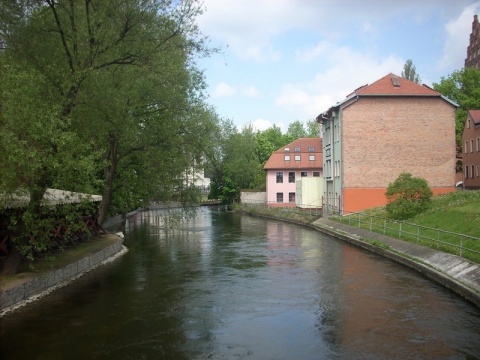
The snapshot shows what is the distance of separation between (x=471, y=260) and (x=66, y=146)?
1363cm

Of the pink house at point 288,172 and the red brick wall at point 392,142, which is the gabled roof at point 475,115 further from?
the pink house at point 288,172

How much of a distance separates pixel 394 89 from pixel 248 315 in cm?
3155

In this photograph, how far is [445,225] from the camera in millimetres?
22891

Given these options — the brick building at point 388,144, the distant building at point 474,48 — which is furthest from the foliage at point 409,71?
the brick building at point 388,144

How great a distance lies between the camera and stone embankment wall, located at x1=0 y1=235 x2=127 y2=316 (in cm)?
1373

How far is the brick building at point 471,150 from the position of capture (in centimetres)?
4953

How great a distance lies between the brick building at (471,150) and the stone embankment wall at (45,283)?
136 feet

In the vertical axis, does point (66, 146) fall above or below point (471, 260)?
above

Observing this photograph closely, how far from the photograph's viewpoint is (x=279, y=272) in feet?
65.0

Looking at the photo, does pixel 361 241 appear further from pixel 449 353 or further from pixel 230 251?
pixel 449 353

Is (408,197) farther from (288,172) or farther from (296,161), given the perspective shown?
(296,161)

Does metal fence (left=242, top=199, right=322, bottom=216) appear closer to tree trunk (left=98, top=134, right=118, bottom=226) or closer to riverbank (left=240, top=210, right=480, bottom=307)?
riverbank (left=240, top=210, right=480, bottom=307)

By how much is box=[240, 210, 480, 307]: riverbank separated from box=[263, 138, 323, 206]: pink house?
111 feet

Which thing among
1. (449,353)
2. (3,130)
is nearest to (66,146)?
(3,130)
